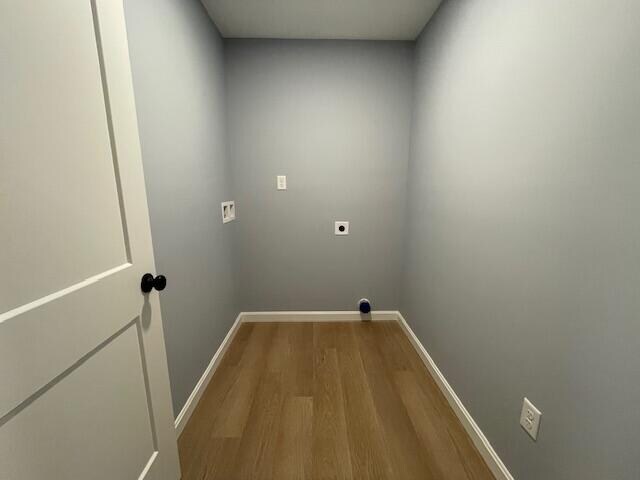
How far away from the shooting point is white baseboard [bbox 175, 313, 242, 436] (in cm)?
138

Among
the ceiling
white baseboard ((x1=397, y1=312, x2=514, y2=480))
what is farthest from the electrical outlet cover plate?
the ceiling

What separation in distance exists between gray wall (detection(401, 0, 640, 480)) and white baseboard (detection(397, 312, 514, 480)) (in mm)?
45

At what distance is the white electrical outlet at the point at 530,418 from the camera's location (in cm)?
95

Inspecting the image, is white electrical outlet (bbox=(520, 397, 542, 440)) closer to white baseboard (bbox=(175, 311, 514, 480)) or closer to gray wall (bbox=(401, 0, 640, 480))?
gray wall (bbox=(401, 0, 640, 480))

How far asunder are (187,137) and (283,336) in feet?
5.35

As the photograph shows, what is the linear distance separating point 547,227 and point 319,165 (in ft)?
5.34

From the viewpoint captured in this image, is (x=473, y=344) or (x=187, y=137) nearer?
(x=473, y=344)

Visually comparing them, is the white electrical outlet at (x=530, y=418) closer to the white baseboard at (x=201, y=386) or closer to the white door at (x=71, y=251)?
the white door at (x=71, y=251)

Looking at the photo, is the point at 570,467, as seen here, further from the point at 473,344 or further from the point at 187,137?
the point at 187,137

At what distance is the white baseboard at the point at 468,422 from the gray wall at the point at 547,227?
45mm

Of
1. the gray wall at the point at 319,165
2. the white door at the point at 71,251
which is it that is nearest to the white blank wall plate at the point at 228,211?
the gray wall at the point at 319,165

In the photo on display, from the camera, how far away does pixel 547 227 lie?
0.90 metres

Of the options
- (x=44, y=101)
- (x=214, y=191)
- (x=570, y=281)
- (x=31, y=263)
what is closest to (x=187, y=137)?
(x=214, y=191)

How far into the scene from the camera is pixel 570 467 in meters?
0.84
